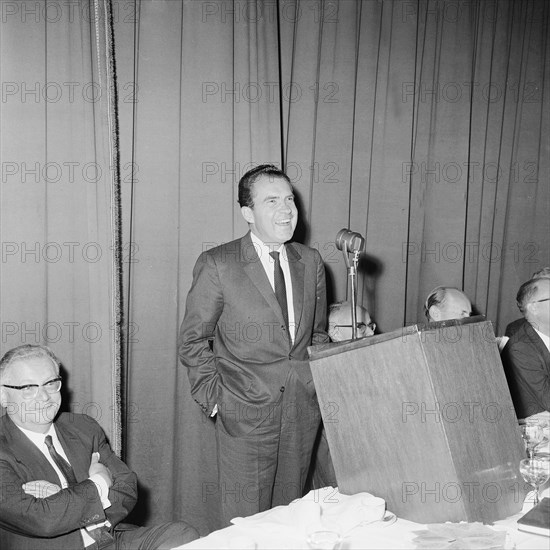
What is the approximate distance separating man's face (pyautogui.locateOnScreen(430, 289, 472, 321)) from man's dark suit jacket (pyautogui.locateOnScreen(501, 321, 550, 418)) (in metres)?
0.24

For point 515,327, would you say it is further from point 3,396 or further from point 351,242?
point 3,396

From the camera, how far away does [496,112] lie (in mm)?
4520

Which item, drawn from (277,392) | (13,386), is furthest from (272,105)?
(13,386)

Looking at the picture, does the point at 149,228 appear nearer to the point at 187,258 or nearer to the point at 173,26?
the point at 187,258

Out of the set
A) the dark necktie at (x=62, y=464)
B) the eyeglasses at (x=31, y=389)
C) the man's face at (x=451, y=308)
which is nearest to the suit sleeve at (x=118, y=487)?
the dark necktie at (x=62, y=464)

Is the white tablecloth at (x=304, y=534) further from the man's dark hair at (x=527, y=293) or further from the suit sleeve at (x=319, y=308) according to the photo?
the man's dark hair at (x=527, y=293)

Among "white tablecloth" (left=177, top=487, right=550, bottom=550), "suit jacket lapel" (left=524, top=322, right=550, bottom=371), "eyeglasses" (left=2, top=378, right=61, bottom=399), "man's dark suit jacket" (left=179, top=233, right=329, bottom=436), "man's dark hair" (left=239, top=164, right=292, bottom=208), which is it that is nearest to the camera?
"white tablecloth" (left=177, top=487, right=550, bottom=550)

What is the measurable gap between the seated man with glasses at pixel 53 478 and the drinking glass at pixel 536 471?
3.48 ft

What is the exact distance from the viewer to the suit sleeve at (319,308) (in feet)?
9.68

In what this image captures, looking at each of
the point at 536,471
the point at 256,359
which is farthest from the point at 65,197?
the point at 536,471

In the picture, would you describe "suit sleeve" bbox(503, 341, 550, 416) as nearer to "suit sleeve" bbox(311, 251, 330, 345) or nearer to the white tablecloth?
"suit sleeve" bbox(311, 251, 330, 345)

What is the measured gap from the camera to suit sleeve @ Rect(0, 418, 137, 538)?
2.05 m

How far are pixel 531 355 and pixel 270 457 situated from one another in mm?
1229

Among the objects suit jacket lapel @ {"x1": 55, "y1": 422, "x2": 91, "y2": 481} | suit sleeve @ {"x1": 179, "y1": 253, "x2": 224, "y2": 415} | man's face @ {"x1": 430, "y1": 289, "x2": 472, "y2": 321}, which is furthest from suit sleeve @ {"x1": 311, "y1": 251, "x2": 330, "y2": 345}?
suit jacket lapel @ {"x1": 55, "y1": 422, "x2": 91, "y2": 481}
